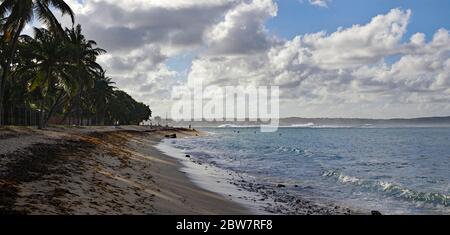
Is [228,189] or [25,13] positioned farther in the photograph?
[25,13]

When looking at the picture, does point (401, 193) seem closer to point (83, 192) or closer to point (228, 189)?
point (228, 189)

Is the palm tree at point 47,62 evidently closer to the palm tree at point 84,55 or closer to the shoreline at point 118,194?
the palm tree at point 84,55

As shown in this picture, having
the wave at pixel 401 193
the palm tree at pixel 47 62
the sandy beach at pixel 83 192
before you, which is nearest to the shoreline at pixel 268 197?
the sandy beach at pixel 83 192

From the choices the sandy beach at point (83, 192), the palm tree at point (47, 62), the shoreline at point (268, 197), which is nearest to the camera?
the sandy beach at point (83, 192)

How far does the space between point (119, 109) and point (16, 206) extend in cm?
10715

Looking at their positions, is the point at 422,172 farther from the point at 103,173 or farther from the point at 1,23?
the point at 1,23

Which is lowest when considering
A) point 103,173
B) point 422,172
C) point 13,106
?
point 422,172

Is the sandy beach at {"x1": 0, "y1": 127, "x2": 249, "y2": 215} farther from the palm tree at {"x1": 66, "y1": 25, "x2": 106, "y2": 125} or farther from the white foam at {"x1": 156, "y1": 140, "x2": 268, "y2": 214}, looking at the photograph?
the palm tree at {"x1": 66, "y1": 25, "x2": 106, "y2": 125}

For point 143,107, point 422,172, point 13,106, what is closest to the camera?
point 422,172

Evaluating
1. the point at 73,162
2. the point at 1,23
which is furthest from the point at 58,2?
the point at 73,162

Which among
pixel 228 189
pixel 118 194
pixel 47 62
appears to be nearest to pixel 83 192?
pixel 118 194

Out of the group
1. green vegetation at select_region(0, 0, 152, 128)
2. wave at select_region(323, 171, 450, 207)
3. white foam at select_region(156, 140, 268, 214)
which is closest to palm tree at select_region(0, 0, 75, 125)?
green vegetation at select_region(0, 0, 152, 128)

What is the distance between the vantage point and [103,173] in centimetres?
1650

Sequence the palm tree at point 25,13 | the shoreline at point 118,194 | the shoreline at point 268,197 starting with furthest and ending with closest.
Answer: the palm tree at point 25,13 < the shoreline at point 268,197 < the shoreline at point 118,194
